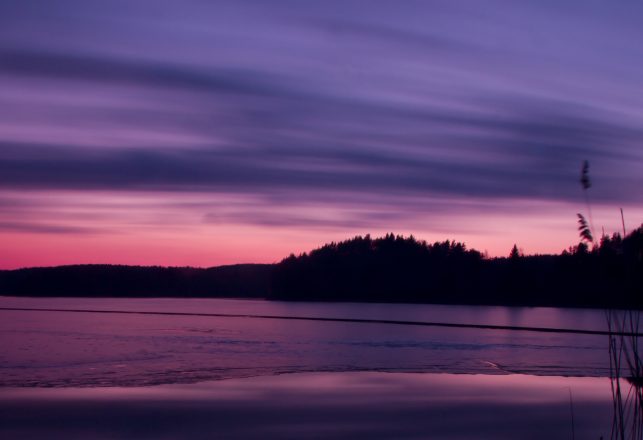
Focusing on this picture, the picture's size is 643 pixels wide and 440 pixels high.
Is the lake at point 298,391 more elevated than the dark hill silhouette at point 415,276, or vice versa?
the dark hill silhouette at point 415,276

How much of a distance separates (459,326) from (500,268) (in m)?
65.5

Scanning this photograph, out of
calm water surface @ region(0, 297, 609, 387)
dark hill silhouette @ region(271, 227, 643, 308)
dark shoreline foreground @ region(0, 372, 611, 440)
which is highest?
dark hill silhouette @ region(271, 227, 643, 308)

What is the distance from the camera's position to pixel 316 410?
1338 cm

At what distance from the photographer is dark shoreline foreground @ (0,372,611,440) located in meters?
11.5

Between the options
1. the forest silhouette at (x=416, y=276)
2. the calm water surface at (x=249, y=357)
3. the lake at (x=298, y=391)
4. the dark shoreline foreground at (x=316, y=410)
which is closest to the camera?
the dark shoreline foreground at (x=316, y=410)

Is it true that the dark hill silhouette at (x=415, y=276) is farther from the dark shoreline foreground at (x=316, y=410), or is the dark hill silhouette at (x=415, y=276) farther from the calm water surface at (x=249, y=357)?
the dark shoreline foreground at (x=316, y=410)

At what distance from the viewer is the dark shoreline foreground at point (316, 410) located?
454 inches

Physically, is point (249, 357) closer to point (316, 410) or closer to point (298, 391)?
point (298, 391)

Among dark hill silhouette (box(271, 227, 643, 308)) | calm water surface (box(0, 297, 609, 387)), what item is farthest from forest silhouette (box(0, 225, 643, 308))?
calm water surface (box(0, 297, 609, 387))

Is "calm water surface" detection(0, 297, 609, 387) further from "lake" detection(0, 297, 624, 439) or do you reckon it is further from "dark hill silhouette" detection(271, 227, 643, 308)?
"dark hill silhouette" detection(271, 227, 643, 308)

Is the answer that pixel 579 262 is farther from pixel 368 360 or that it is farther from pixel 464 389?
pixel 368 360

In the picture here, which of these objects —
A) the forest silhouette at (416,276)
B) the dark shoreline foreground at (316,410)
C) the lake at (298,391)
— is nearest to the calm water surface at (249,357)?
the lake at (298,391)

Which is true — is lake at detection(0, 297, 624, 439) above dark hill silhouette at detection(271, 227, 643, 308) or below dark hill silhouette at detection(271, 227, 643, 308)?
below

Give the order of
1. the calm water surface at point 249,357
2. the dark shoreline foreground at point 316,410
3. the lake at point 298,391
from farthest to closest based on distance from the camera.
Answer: the calm water surface at point 249,357 → the lake at point 298,391 → the dark shoreline foreground at point 316,410
